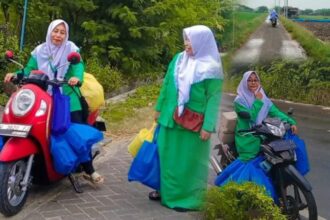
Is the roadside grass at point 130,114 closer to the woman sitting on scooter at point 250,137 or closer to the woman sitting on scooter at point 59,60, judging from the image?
the woman sitting on scooter at point 59,60

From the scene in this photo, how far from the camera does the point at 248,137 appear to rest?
4316mm

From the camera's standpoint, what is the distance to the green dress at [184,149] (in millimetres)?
4059

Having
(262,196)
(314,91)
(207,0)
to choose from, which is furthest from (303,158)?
(207,0)

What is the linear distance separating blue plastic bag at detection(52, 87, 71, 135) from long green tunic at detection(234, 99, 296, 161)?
1.36 m

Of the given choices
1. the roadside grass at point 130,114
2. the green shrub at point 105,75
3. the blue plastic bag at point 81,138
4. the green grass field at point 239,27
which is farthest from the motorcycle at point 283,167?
the green shrub at point 105,75

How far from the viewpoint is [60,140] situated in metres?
4.24

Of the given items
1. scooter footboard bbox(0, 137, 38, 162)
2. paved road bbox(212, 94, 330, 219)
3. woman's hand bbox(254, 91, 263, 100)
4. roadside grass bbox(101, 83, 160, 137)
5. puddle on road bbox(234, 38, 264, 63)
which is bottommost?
paved road bbox(212, 94, 330, 219)

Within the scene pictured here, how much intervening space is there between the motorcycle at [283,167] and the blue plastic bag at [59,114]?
1.39 meters

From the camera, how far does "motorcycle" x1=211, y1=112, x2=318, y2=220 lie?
13.2ft

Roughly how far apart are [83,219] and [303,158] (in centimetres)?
180

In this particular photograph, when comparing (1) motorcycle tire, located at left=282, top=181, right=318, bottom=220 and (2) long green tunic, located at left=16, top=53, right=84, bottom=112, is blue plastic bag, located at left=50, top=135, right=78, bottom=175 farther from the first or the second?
(1) motorcycle tire, located at left=282, top=181, right=318, bottom=220

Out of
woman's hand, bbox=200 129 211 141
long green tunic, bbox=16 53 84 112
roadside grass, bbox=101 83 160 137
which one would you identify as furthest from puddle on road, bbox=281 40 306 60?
roadside grass, bbox=101 83 160 137

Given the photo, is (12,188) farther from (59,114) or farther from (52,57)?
(52,57)

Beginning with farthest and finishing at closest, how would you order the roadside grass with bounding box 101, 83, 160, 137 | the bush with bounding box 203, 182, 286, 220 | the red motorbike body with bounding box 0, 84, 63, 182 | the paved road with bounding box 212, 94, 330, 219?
the roadside grass with bounding box 101, 83, 160, 137
the paved road with bounding box 212, 94, 330, 219
the red motorbike body with bounding box 0, 84, 63, 182
the bush with bounding box 203, 182, 286, 220
